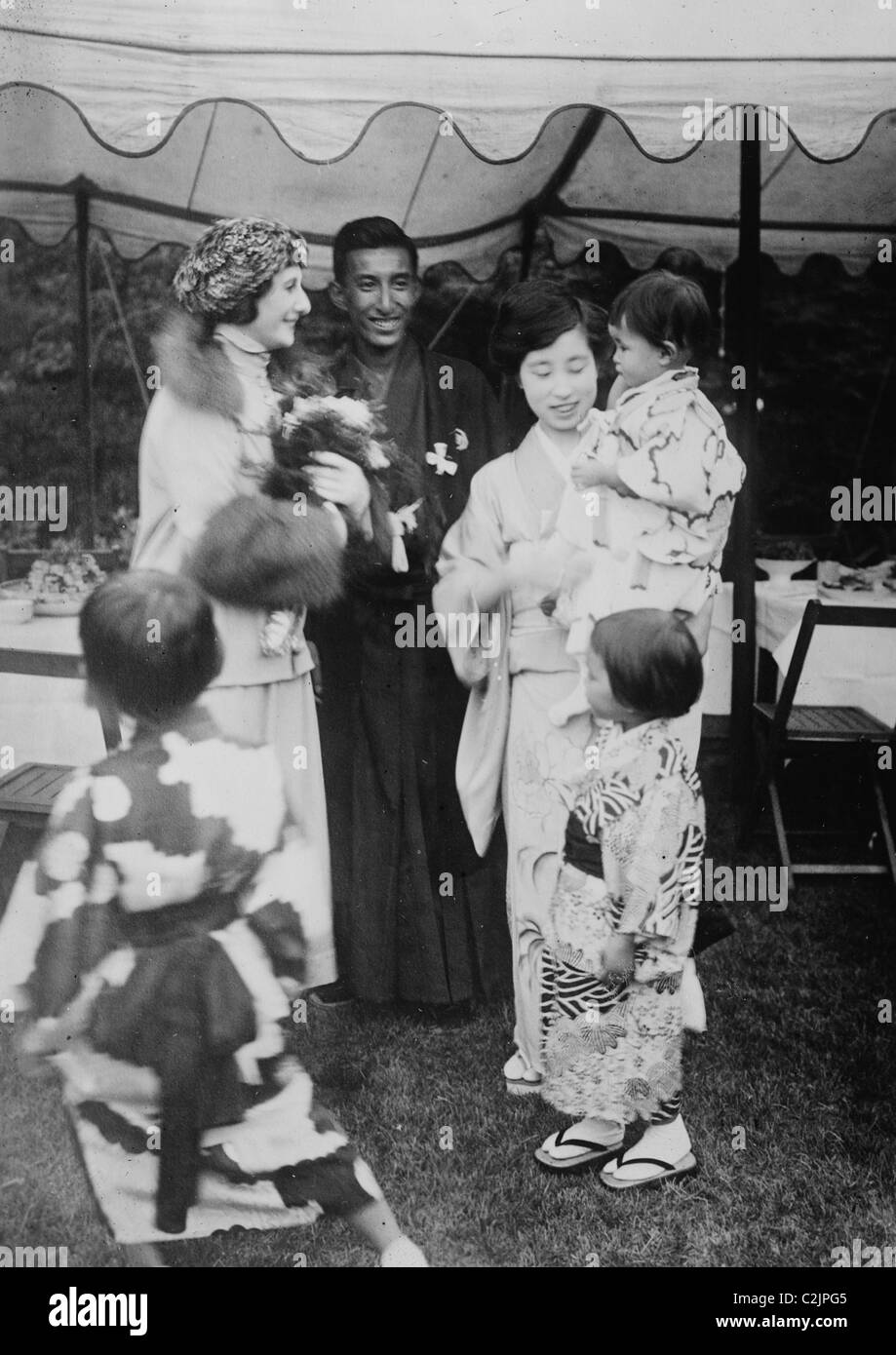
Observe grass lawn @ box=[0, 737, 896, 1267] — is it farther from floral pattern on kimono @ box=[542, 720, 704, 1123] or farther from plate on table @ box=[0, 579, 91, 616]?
plate on table @ box=[0, 579, 91, 616]

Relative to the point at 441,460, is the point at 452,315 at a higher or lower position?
higher

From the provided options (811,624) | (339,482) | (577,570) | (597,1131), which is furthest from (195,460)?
(597,1131)

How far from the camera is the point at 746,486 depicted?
326 cm

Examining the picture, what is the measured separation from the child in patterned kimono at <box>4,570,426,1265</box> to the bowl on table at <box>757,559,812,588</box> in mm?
1520

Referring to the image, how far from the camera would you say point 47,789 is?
3219 millimetres

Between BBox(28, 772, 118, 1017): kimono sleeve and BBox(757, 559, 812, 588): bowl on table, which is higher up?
BBox(757, 559, 812, 588): bowl on table

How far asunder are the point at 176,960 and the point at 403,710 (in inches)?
33.9

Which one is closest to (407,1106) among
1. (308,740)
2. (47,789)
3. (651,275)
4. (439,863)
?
(439,863)

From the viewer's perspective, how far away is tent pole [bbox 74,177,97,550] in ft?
10.3

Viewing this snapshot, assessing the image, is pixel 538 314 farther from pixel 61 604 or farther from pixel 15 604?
pixel 15 604

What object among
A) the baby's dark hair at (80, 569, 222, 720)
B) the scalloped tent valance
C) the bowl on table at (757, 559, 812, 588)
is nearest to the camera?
the scalloped tent valance

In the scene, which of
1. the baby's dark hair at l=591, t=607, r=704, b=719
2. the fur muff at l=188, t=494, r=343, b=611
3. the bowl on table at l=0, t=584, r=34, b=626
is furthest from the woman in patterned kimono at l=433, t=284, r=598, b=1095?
the bowl on table at l=0, t=584, r=34, b=626

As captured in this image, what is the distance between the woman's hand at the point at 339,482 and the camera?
3162 millimetres
